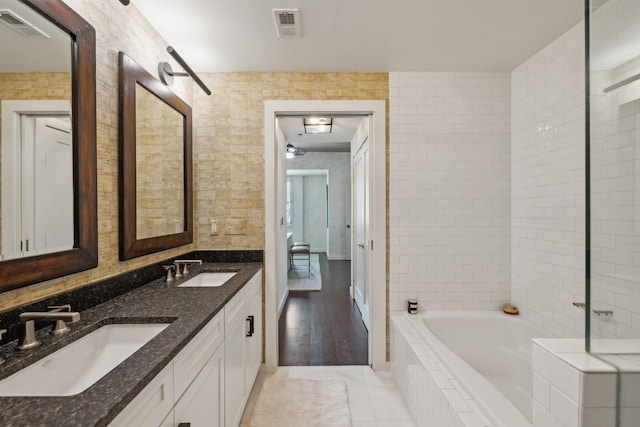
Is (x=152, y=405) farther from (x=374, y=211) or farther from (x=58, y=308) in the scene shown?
(x=374, y=211)

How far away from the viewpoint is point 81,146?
129 centimetres

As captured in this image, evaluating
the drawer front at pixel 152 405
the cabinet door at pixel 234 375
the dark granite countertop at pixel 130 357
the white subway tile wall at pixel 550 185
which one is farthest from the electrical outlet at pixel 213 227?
the white subway tile wall at pixel 550 185

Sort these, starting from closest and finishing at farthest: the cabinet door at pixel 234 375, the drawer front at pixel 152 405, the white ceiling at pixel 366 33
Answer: the drawer front at pixel 152 405
the cabinet door at pixel 234 375
the white ceiling at pixel 366 33

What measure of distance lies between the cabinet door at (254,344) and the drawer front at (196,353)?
601 millimetres

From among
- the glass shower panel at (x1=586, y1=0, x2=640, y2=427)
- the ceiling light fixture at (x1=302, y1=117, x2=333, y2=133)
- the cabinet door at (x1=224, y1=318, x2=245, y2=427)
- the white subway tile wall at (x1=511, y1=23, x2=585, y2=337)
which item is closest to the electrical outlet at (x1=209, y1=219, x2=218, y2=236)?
the cabinet door at (x1=224, y1=318, x2=245, y2=427)

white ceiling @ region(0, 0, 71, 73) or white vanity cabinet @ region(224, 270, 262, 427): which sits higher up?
white ceiling @ region(0, 0, 71, 73)

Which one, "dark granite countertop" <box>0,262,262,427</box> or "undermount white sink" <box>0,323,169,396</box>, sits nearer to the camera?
"dark granite countertop" <box>0,262,262,427</box>

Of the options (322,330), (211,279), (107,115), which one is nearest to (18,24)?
(107,115)

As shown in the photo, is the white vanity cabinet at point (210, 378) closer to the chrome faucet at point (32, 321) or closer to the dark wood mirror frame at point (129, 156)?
the chrome faucet at point (32, 321)

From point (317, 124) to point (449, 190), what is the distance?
2.20 m

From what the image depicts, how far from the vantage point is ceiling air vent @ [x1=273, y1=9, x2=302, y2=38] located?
5.82 ft

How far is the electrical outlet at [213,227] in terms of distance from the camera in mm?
2525

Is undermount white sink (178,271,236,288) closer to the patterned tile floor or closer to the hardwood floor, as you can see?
the patterned tile floor

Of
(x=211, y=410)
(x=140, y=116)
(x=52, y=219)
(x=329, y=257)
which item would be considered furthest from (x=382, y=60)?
(x=329, y=257)
